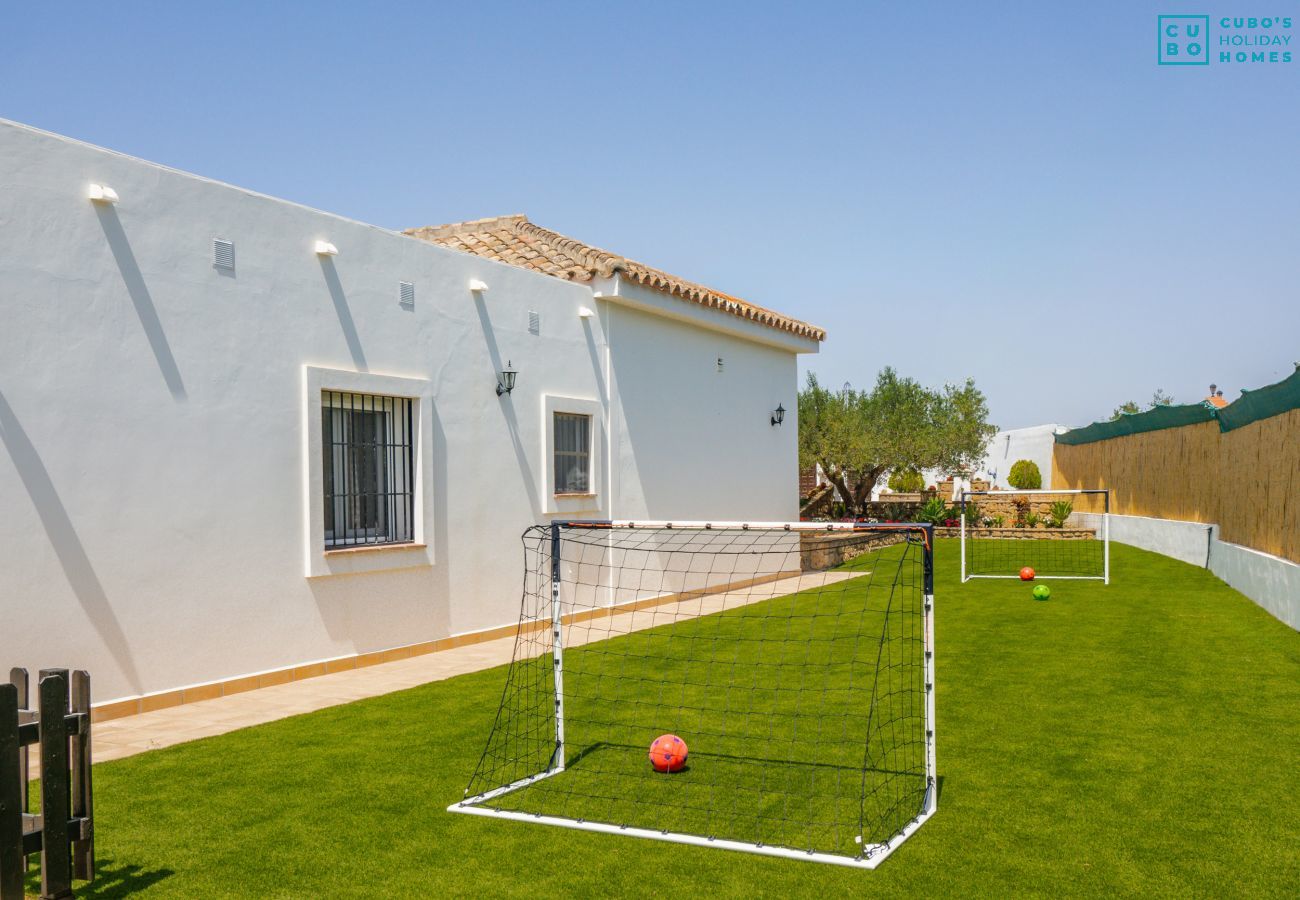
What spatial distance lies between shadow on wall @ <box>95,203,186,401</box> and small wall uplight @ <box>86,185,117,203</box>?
58mm

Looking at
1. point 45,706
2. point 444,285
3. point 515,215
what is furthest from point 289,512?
point 515,215

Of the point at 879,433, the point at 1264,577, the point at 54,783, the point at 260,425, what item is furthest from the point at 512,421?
the point at 879,433

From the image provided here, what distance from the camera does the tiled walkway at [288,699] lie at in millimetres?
6477

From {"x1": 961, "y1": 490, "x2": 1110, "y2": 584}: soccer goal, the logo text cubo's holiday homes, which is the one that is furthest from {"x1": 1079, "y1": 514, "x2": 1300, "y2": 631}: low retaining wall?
the logo text cubo's holiday homes

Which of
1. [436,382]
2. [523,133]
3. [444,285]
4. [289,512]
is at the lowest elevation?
[289,512]

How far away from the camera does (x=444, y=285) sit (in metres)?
10.0

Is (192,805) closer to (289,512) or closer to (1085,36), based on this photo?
(289,512)

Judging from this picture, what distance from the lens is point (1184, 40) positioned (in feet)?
34.2

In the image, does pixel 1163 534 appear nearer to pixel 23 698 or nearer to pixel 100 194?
pixel 100 194

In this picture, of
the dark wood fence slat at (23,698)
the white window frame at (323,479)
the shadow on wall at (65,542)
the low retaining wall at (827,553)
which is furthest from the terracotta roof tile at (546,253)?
the dark wood fence slat at (23,698)

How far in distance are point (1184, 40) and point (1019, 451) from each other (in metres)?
29.0

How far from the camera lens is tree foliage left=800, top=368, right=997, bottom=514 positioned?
24.0m

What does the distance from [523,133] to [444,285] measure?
440 cm

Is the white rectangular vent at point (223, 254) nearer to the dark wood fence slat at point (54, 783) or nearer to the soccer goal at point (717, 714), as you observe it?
the soccer goal at point (717, 714)
